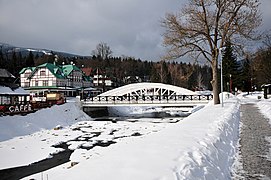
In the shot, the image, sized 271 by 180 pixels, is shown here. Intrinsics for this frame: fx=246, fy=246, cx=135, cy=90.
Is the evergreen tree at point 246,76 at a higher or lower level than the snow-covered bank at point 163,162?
higher

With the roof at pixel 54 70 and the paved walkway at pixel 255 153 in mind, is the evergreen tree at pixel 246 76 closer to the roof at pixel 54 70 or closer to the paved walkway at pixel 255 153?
the roof at pixel 54 70

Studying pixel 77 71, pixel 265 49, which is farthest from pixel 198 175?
pixel 77 71

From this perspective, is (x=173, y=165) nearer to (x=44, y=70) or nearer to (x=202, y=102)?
(x=202, y=102)

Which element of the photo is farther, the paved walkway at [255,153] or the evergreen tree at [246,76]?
the evergreen tree at [246,76]

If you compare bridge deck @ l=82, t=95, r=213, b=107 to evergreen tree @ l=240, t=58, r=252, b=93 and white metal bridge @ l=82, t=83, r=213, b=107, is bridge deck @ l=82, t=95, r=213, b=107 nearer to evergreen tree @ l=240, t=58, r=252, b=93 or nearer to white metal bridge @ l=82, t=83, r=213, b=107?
white metal bridge @ l=82, t=83, r=213, b=107

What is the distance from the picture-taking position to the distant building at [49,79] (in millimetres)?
53531

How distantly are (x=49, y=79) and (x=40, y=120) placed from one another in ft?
99.8

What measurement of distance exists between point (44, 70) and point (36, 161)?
4477 cm

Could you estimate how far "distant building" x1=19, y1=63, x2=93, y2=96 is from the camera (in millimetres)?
53531

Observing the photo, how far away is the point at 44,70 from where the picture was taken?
54219 millimetres

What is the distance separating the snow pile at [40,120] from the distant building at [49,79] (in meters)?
22.2

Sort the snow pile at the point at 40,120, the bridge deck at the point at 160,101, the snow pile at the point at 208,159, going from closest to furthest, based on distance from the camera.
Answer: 1. the snow pile at the point at 208,159
2. the snow pile at the point at 40,120
3. the bridge deck at the point at 160,101

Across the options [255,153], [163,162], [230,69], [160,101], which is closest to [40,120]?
[160,101]

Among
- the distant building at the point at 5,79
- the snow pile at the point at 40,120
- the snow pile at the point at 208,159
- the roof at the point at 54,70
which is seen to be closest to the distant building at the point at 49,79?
the roof at the point at 54,70
